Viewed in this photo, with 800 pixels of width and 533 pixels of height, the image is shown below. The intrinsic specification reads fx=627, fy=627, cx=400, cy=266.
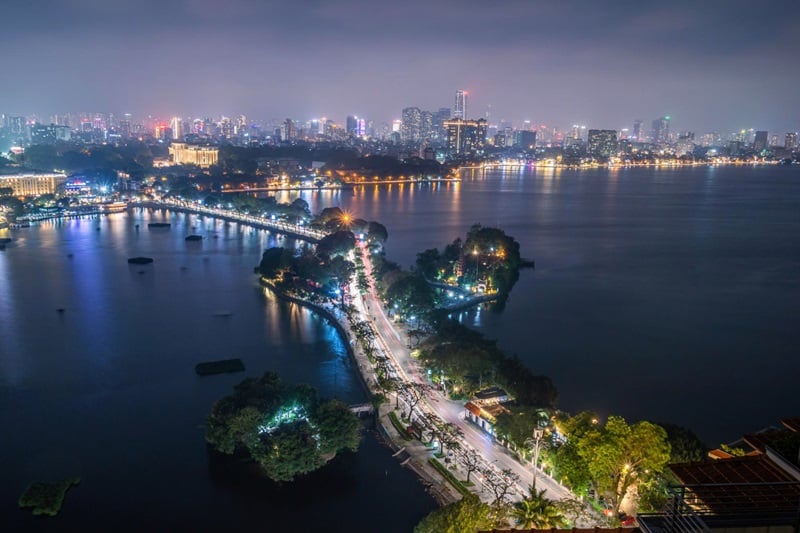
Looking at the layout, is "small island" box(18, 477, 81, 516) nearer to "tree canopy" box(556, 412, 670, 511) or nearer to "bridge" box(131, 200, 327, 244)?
"tree canopy" box(556, 412, 670, 511)

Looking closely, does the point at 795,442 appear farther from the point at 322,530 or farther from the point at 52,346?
the point at 52,346

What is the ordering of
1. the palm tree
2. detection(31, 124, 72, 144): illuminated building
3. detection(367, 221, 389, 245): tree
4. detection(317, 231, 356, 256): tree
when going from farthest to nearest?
1. detection(31, 124, 72, 144): illuminated building
2. detection(367, 221, 389, 245): tree
3. detection(317, 231, 356, 256): tree
4. the palm tree

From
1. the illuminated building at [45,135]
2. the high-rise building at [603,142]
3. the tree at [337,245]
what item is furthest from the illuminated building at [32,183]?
the high-rise building at [603,142]

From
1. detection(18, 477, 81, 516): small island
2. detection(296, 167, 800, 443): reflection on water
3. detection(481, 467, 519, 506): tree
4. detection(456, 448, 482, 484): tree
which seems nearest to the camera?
detection(481, 467, 519, 506): tree

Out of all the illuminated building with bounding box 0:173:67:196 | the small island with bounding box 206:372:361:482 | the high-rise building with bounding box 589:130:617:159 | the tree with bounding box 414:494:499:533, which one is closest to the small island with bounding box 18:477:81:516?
the small island with bounding box 206:372:361:482

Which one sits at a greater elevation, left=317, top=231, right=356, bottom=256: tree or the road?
left=317, top=231, right=356, bottom=256: tree

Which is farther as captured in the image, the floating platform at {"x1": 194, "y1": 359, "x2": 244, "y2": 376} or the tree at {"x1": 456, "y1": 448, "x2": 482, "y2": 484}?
the floating platform at {"x1": 194, "y1": 359, "x2": 244, "y2": 376}

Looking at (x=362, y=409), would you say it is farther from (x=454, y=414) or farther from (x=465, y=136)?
(x=465, y=136)

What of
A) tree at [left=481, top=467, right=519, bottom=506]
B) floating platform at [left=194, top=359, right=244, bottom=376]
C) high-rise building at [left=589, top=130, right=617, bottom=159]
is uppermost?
Answer: high-rise building at [left=589, top=130, right=617, bottom=159]
